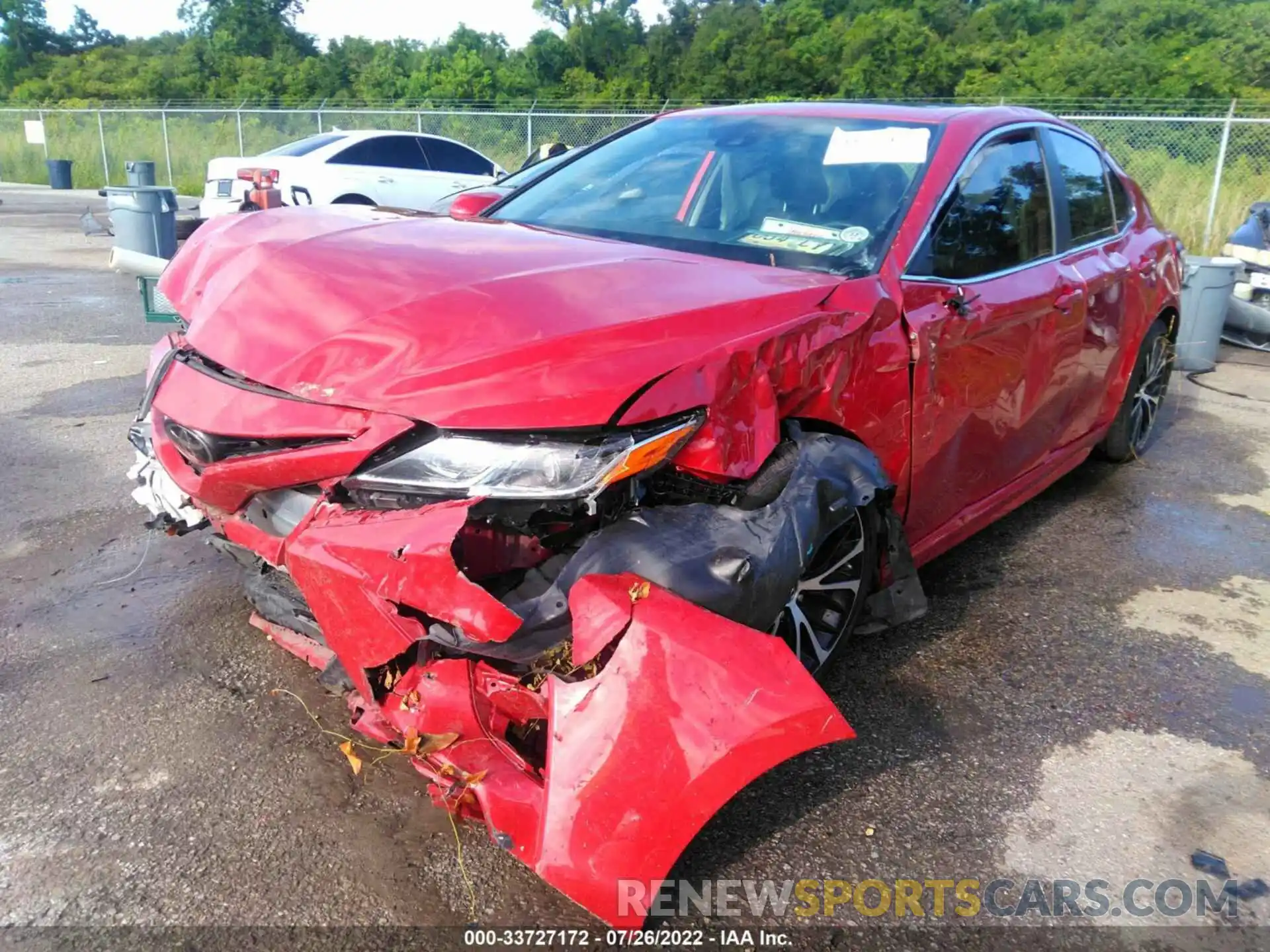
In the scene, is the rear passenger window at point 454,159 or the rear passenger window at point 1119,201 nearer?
the rear passenger window at point 1119,201

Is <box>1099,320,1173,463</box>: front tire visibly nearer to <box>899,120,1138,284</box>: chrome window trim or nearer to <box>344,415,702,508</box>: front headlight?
<box>899,120,1138,284</box>: chrome window trim

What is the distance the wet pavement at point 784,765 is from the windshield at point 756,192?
1.37 meters

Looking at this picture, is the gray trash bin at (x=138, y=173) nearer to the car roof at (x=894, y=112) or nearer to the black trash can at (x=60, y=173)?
the black trash can at (x=60, y=173)

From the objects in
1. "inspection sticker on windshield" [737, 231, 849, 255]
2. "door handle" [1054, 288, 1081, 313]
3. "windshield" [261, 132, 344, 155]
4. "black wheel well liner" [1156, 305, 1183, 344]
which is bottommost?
"black wheel well liner" [1156, 305, 1183, 344]

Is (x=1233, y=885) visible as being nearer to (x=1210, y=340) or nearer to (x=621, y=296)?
(x=621, y=296)

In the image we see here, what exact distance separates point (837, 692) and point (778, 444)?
3.18ft

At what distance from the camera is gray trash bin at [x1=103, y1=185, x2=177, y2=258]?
9.47 m

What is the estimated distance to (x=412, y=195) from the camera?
506 inches

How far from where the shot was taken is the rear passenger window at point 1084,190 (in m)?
4.18

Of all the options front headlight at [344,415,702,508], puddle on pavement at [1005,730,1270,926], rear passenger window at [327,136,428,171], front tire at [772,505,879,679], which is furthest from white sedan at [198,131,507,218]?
puddle on pavement at [1005,730,1270,926]

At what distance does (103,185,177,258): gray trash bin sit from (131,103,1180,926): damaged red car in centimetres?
722

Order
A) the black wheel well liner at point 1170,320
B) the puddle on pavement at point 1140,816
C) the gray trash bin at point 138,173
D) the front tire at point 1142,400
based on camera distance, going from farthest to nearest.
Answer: the gray trash bin at point 138,173
the black wheel well liner at point 1170,320
the front tire at point 1142,400
the puddle on pavement at point 1140,816

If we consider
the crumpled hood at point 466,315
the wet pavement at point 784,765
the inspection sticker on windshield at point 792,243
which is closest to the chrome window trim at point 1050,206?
the inspection sticker on windshield at point 792,243

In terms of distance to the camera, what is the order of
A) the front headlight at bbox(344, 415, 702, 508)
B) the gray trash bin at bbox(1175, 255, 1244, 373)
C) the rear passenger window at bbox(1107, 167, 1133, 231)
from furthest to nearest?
the gray trash bin at bbox(1175, 255, 1244, 373), the rear passenger window at bbox(1107, 167, 1133, 231), the front headlight at bbox(344, 415, 702, 508)
